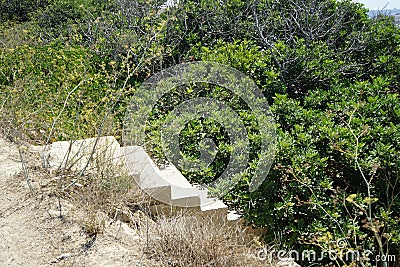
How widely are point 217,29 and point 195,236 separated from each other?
4.20 metres

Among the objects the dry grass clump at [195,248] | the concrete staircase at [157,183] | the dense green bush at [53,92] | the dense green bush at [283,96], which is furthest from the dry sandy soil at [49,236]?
the dense green bush at [53,92]

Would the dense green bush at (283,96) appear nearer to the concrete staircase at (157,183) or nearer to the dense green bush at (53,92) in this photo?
the dense green bush at (53,92)

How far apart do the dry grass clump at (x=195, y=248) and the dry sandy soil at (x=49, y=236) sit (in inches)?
4.1

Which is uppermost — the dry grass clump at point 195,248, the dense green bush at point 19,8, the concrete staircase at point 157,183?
the dense green bush at point 19,8

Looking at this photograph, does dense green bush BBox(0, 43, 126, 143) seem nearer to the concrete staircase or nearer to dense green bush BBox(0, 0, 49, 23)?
the concrete staircase

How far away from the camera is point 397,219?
298cm

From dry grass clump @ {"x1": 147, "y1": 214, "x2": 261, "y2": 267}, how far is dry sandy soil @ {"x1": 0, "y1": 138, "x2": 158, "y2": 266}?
0.10 m

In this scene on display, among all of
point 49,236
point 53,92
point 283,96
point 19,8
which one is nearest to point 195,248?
point 49,236

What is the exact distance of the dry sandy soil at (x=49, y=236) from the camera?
257 cm

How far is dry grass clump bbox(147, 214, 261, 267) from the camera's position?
2557 millimetres

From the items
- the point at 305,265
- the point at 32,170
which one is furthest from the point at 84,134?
the point at 305,265

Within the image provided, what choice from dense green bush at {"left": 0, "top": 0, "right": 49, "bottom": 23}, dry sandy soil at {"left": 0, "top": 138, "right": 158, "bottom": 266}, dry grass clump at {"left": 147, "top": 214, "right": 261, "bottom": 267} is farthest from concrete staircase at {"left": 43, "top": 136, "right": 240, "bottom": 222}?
dense green bush at {"left": 0, "top": 0, "right": 49, "bottom": 23}

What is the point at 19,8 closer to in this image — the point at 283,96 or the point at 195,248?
the point at 283,96

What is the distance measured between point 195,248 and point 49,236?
0.97m
